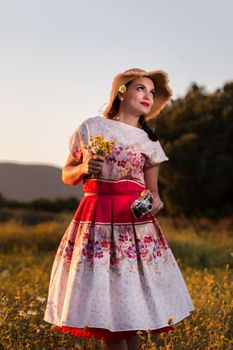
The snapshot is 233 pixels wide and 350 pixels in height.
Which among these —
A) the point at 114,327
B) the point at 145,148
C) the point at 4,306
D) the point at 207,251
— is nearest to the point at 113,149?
the point at 145,148

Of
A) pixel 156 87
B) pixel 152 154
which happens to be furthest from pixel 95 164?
pixel 156 87

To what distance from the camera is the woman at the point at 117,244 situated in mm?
3740

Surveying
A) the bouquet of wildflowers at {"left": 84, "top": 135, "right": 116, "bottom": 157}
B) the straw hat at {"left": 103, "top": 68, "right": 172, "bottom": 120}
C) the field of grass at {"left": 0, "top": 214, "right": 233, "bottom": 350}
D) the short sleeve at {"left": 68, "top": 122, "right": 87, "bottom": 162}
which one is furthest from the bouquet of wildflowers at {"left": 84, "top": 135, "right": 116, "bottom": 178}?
the field of grass at {"left": 0, "top": 214, "right": 233, "bottom": 350}


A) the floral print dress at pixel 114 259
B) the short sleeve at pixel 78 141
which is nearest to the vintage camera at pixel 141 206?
the floral print dress at pixel 114 259

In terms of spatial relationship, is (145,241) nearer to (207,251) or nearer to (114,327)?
(114,327)

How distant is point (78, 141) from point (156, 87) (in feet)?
2.65

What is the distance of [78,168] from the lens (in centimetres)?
405

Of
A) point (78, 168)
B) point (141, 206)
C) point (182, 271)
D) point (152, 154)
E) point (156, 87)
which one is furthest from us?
point (182, 271)

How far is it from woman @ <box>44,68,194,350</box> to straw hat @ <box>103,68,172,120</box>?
0.01 metres

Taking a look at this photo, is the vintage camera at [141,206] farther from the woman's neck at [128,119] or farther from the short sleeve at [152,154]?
the woman's neck at [128,119]

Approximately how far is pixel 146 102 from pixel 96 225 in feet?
3.21

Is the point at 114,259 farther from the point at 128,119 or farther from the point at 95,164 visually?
the point at 128,119

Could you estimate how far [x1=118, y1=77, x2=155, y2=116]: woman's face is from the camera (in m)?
4.18

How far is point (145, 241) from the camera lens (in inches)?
153
